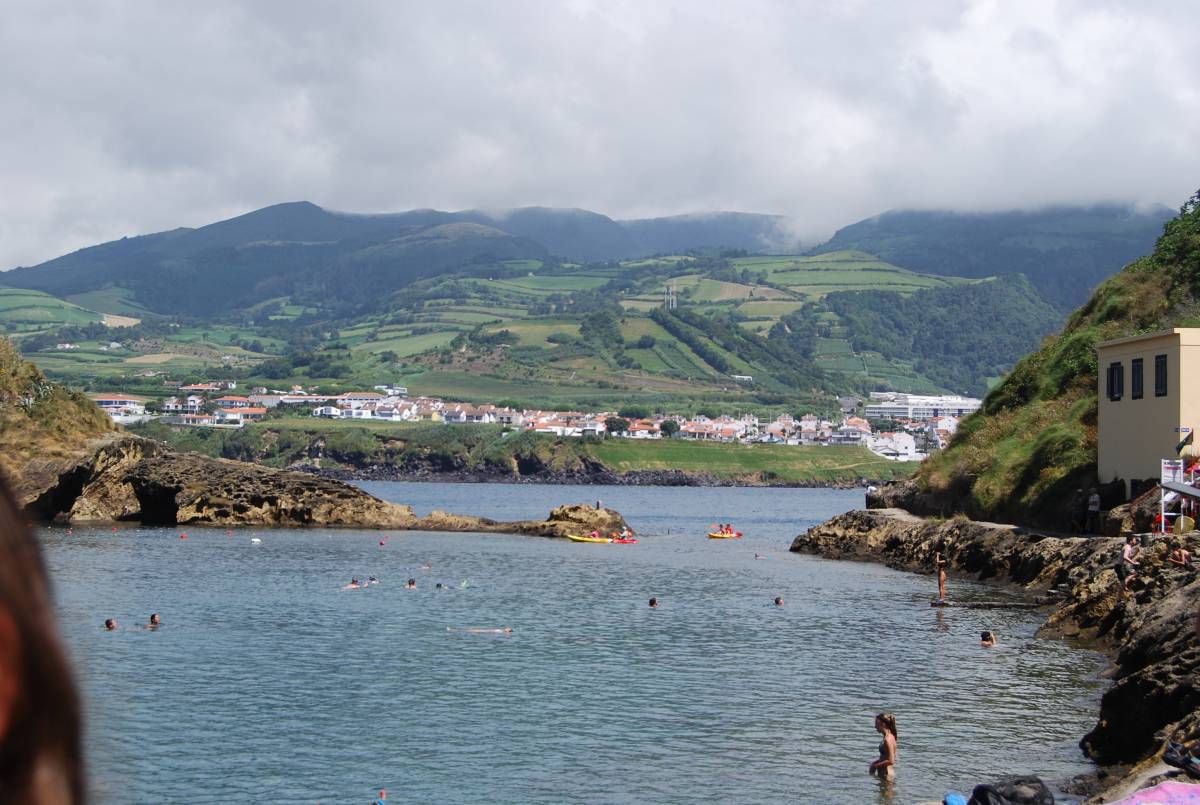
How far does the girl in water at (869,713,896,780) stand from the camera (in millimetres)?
22562

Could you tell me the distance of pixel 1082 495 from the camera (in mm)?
52031

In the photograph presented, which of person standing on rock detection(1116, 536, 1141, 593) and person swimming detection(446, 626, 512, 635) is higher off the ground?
person standing on rock detection(1116, 536, 1141, 593)

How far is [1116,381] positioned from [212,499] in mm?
54012

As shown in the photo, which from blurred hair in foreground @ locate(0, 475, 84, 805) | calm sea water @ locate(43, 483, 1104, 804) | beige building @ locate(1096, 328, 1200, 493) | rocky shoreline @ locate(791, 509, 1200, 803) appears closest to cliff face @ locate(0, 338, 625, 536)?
calm sea water @ locate(43, 483, 1104, 804)

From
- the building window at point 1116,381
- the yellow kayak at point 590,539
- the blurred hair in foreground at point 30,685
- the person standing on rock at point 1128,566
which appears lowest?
the yellow kayak at point 590,539

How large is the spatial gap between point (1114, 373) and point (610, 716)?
30.6m

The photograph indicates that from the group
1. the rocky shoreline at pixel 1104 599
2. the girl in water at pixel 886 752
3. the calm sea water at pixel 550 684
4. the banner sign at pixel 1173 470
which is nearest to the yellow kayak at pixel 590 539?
the rocky shoreline at pixel 1104 599

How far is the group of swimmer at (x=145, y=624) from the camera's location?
130 feet

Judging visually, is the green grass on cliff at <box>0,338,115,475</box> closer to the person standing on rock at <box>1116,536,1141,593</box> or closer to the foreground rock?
the foreground rock

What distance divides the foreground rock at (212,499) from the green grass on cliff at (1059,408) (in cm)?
2499

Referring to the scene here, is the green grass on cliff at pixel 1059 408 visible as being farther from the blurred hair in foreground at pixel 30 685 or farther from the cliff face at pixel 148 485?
the blurred hair in foreground at pixel 30 685

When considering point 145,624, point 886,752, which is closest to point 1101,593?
point 886,752

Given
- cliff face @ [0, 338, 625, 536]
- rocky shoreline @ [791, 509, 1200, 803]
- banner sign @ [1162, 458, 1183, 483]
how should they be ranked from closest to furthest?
rocky shoreline @ [791, 509, 1200, 803], banner sign @ [1162, 458, 1183, 483], cliff face @ [0, 338, 625, 536]

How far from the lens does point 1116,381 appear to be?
50188mm
